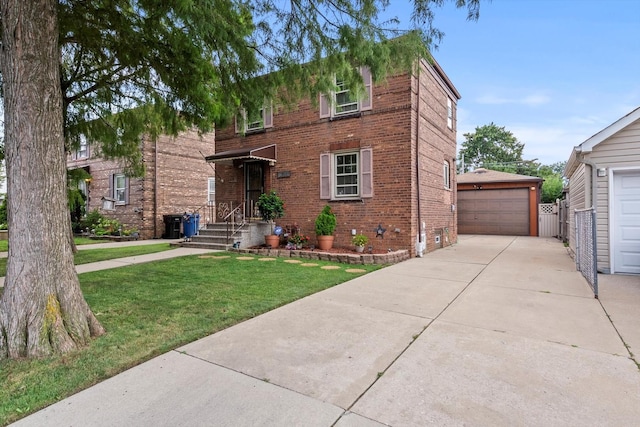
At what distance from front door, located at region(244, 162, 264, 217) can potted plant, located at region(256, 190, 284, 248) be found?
1.41m

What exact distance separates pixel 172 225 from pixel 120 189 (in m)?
3.64

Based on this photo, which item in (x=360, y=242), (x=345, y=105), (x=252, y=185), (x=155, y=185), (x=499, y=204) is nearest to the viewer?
(x=360, y=242)

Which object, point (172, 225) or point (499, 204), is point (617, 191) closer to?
point (499, 204)

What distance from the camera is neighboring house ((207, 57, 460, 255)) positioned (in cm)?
914

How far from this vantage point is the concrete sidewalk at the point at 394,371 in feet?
6.95

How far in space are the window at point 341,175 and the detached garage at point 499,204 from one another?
1068 centimetres

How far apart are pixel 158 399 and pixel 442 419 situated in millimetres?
1913

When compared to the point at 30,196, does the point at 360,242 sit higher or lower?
lower

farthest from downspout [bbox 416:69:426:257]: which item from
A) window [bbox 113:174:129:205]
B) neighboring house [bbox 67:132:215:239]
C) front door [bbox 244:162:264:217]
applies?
window [bbox 113:174:129:205]

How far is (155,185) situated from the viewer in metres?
14.9

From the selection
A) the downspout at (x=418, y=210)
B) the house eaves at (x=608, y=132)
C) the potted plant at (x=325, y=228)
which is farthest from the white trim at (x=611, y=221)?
the potted plant at (x=325, y=228)

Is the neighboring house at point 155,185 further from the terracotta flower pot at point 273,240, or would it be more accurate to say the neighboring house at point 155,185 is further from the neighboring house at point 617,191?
the neighboring house at point 617,191

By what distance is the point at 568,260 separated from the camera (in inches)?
342

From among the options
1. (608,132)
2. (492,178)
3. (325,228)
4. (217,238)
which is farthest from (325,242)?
(492,178)
